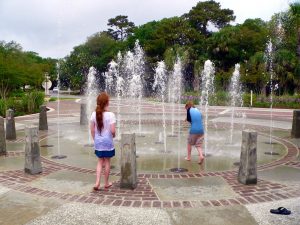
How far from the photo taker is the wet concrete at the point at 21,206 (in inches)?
198

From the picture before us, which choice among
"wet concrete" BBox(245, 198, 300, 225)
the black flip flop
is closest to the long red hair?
"wet concrete" BBox(245, 198, 300, 225)

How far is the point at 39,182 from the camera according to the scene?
6.79 meters

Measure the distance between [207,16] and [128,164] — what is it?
47850mm

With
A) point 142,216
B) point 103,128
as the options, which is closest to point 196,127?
point 103,128

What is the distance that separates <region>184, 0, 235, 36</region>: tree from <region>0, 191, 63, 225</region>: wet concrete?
48.3m

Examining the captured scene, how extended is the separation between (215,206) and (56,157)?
4.89m

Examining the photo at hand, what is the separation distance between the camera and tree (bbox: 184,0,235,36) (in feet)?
168

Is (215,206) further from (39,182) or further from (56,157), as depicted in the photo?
(56,157)

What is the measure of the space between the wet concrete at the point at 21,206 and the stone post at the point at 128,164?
3.92ft

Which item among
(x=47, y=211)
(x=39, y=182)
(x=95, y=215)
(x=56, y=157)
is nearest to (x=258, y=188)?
(x=95, y=215)

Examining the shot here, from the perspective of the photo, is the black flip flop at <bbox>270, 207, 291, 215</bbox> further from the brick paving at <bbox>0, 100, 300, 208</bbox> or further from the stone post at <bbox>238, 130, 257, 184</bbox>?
the stone post at <bbox>238, 130, 257, 184</bbox>

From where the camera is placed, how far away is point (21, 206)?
217 inches

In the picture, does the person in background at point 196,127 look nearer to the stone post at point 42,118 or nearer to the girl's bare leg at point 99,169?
the girl's bare leg at point 99,169

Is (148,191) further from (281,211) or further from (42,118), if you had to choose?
(42,118)
